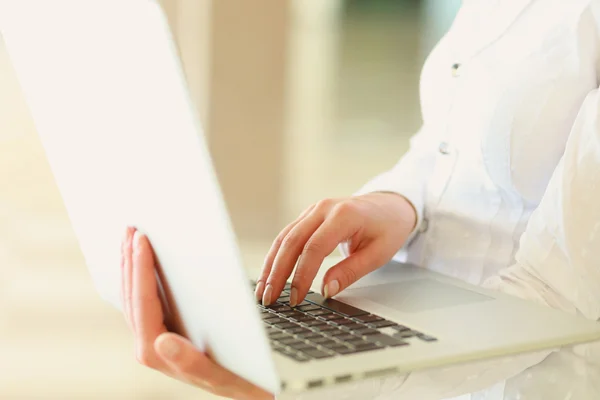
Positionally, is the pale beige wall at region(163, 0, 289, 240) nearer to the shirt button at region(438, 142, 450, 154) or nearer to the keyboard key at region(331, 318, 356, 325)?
the shirt button at region(438, 142, 450, 154)

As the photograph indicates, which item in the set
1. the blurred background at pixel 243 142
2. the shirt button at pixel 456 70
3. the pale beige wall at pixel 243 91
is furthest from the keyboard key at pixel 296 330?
the pale beige wall at pixel 243 91

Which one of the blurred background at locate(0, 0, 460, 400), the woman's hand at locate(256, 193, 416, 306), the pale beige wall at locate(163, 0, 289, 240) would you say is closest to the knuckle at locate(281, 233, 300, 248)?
the woman's hand at locate(256, 193, 416, 306)

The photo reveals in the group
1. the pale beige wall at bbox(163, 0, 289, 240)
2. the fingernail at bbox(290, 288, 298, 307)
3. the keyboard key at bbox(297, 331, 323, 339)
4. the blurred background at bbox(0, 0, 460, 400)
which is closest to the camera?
the keyboard key at bbox(297, 331, 323, 339)

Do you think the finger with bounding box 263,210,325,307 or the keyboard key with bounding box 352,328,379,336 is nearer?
the keyboard key with bounding box 352,328,379,336

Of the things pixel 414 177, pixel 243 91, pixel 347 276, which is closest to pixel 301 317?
pixel 347 276

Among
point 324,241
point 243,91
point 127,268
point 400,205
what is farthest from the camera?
point 243,91

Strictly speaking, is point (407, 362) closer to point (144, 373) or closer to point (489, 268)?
point (489, 268)

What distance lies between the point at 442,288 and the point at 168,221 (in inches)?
12.9

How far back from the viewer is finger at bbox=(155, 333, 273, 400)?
1.69 ft

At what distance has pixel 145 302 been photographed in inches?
22.4

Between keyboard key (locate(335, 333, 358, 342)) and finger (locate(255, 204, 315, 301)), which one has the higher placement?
finger (locate(255, 204, 315, 301))

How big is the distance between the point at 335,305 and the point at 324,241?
63 millimetres

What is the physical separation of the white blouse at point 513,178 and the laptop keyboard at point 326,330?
0.04 m

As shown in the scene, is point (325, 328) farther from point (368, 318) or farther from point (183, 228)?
point (183, 228)
